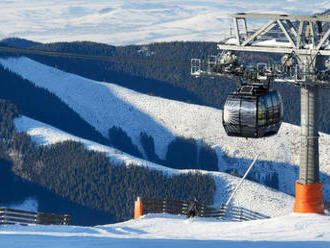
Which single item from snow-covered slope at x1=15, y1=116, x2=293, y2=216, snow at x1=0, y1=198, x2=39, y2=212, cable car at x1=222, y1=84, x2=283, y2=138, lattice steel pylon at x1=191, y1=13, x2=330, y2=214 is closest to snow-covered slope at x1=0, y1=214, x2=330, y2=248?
lattice steel pylon at x1=191, y1=13, x2=330, y2=214

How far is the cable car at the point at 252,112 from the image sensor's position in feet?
194

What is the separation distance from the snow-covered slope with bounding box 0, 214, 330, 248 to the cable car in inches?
266

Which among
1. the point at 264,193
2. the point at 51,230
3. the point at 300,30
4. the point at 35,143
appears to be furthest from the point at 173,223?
the point at 35,143

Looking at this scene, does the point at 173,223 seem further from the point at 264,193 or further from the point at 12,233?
the point at 264,193

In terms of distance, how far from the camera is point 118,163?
180 metres

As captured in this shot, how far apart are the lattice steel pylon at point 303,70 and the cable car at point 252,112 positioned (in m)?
3.00

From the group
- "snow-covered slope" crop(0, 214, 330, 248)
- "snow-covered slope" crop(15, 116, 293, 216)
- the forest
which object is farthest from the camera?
the forest

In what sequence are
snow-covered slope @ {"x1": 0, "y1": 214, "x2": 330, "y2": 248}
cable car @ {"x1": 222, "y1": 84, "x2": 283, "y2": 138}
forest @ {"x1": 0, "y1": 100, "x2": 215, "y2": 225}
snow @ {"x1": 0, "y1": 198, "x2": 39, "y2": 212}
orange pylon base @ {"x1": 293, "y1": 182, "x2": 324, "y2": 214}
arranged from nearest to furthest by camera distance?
snow-covered slope @ {"x1": 0, "y1": 214, "x2": 330, "y2": 248}, cable car @ {"x1": 222, "y1": 84, "x2": 283, "y2": 138}, orange pylon base @ {"x1": 293, "y1": 182, "x2": 324, "y2": 214}, forest @ {"x1": 0, "y1": 100, "x2": 215, "y2": 225}, snow @ {"x1": 0, "y1": 198, "x2": 39, "y2": 212}

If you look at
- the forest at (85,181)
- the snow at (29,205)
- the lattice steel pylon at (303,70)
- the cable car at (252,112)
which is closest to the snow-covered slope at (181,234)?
the lattice steel pylon at (303,70)

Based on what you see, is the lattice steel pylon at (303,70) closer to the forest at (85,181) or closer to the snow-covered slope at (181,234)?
the snow-covered slope at (181,234)

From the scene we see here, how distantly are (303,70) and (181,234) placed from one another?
14386 millimetres

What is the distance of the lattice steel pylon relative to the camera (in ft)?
209

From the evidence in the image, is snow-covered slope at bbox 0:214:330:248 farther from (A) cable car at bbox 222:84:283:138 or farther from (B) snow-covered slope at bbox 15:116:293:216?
(B) snow-covered slope at bbox 15:116:293:216

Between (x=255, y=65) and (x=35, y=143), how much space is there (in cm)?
13164
